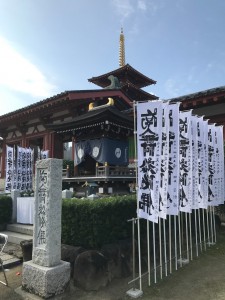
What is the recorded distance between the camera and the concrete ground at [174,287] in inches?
207

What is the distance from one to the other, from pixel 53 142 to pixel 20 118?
322 centimetres

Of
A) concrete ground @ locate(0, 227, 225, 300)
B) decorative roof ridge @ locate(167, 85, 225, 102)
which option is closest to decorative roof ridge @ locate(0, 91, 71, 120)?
decorative roof ridge @ locate(167, 85, 225, 102)

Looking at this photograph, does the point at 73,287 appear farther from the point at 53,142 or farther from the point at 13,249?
the point at 53,142

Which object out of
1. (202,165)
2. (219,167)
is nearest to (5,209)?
(202,165)

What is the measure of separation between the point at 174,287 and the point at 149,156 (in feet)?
8.69

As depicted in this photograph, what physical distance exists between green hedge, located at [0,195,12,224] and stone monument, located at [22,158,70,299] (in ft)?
15.1

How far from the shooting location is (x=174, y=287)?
5.57 metres

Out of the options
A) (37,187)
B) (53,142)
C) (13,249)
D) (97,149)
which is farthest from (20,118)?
(37,187)

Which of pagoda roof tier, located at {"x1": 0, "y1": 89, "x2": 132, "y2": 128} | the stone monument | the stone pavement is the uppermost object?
pagoda roof tier, located at {"x1": 0, "y1": 89, "x2": 132, "y2": 128}

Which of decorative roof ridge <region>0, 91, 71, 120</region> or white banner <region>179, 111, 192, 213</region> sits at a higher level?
decorative roof ridge <region>0, 91, 71, 120</region>

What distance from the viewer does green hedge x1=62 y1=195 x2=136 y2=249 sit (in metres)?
6.34

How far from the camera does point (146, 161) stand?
5.77 m

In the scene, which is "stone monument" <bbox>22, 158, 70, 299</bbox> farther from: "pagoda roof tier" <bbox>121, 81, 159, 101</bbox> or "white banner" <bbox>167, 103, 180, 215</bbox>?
"pagoda roof tier" <bbox>121, 81, 159, 101</bbox>

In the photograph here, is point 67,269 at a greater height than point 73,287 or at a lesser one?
greater
